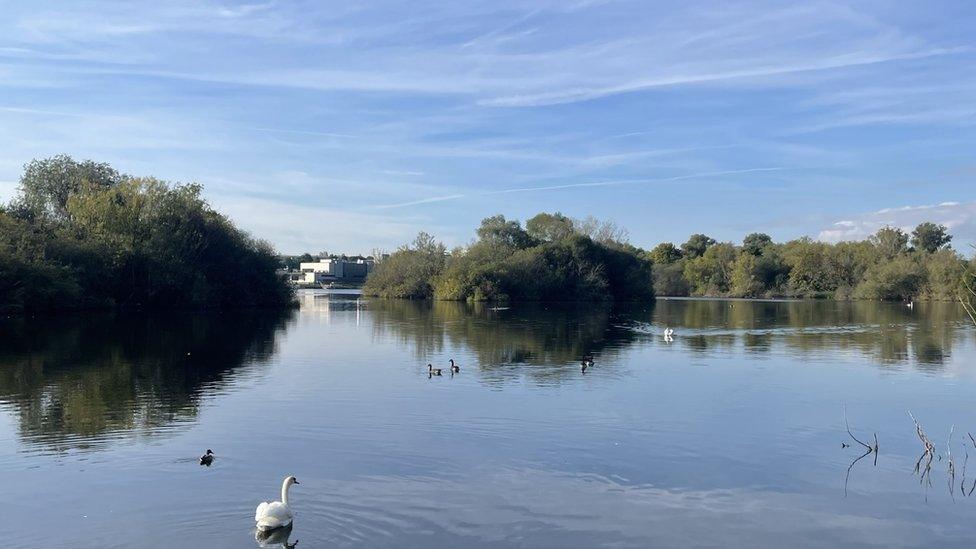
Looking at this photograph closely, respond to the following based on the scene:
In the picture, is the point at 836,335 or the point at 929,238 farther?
the point at 929,238

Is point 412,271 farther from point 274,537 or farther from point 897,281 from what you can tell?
point 274,537

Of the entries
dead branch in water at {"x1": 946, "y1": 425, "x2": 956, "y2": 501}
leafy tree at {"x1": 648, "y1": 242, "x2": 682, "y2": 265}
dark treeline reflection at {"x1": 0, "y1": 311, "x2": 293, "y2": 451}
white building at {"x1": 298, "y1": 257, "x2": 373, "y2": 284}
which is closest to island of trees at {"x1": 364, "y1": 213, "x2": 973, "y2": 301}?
leafy tree at {"x1": 648, "y1": 242, "x2": 682, "y2": 265}

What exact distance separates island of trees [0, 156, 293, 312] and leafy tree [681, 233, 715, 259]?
272 ft

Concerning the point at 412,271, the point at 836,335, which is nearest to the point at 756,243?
the point at 412,271

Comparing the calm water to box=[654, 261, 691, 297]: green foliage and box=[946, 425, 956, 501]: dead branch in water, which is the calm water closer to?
box=[946, 425, 956, 501]: dead branch in water

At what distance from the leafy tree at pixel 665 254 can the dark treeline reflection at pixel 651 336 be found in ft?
252

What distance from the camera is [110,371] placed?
74.5 feet

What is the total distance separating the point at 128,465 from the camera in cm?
1211

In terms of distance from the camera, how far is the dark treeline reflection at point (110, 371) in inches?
599

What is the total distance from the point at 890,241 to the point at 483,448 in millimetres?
110769

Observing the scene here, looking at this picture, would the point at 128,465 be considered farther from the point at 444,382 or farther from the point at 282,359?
the point at 282,359

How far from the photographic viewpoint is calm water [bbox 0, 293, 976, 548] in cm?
971

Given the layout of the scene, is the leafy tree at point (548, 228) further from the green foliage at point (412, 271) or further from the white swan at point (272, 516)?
the white swan at point (272, 516)

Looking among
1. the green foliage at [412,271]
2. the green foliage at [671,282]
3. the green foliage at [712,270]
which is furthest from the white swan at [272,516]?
the green foliage at [671,282]
